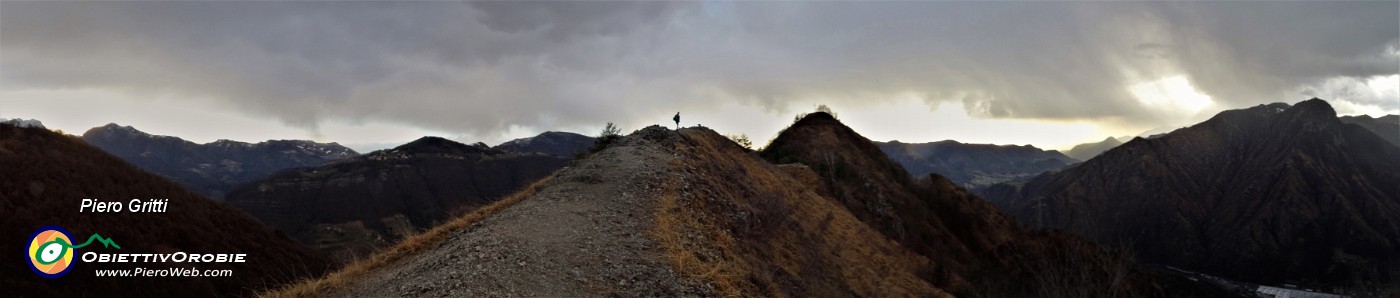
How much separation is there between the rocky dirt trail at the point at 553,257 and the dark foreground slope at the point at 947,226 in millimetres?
22441

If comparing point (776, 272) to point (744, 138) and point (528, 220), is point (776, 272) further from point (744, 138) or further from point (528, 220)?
point (744, 138)

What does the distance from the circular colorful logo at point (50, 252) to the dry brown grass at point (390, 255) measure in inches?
350

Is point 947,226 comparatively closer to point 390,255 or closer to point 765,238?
point 765,238

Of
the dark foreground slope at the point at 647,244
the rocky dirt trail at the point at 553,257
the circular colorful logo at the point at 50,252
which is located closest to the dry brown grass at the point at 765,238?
the dark foreground slope at the point at 647,244

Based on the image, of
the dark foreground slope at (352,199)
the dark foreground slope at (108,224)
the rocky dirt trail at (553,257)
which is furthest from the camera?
the dark foreground slope at (352,199)

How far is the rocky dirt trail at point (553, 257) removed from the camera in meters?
10.5

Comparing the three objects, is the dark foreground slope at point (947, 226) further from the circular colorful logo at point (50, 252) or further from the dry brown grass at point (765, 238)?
the circular colorful logo at point (50, 252)

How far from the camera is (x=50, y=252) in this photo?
52.7 ft

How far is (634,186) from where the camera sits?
1827 centimetres

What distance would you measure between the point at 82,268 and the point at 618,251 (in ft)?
47.8

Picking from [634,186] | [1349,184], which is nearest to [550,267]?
[634,186]

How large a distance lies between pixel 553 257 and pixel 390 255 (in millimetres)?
4309

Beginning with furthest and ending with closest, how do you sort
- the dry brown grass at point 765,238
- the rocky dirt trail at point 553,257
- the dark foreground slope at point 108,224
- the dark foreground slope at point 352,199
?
1. the dark foreground slope at point 352,199
2. the dark foreground slope at point 108,224
3. the dry brown grass at point 765,238
4. the rocky dirt trail at point 553,257

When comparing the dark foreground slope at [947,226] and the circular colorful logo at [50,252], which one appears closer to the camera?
the circular colorful logo at [50,252]
